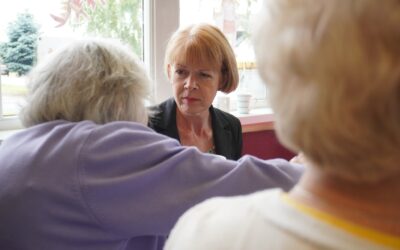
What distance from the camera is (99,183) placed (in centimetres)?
86

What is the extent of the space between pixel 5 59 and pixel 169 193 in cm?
125

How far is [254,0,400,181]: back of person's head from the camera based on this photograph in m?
0.41

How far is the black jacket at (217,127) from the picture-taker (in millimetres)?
1670

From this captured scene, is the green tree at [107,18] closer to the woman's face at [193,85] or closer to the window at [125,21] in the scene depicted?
the window at [125,21]

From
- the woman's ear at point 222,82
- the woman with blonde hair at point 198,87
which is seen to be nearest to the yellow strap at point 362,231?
the woman with blonde hair at point 198,87

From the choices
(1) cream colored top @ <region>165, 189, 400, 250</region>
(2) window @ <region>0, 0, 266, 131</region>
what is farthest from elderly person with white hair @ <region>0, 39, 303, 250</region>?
(2) window @ <region>0, 0, 266, 131</region>

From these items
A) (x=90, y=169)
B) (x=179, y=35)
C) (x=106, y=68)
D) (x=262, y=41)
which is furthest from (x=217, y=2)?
(x=262, y=41)

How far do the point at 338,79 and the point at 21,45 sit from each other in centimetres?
173

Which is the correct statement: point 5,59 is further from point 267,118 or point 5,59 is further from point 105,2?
point 267,118

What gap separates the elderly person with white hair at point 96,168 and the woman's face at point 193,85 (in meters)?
0.68

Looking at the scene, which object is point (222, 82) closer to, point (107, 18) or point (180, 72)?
point (180, 72)

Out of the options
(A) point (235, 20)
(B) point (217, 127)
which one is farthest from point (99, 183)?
(A) point (235, 20)

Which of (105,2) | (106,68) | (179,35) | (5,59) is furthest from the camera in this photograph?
(105,2)

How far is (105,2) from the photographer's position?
2105 mm
